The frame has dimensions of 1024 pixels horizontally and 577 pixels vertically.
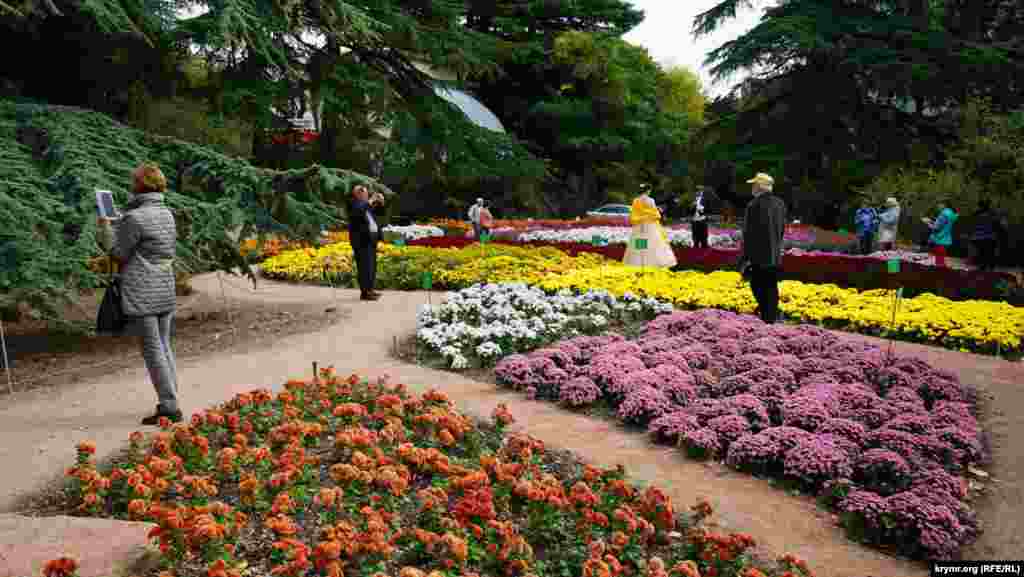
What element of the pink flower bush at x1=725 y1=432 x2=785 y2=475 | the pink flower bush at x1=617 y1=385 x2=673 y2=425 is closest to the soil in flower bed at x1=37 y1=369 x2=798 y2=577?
the pink flower bush at x1=725 y1=432 x2=785 y2=475

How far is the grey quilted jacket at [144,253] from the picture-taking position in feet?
17.4

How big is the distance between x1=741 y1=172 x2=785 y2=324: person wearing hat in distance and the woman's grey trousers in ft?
18.8

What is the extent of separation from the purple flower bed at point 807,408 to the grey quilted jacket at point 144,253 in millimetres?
2870

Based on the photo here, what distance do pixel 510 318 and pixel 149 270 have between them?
4353 millimetres

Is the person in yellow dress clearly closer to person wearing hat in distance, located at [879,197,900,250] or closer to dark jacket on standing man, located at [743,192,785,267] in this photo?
dark jacket on standing man, located at [743,192,785,267]

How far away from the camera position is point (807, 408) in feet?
17.9

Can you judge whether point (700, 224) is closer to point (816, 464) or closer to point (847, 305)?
point (847, 305)

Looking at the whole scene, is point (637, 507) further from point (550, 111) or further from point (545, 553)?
point (550, 111)

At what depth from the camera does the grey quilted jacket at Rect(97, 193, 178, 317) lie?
209 inches

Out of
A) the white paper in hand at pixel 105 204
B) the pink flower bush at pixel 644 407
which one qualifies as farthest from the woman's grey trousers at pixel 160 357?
the pink flower bush at pixel 644 407

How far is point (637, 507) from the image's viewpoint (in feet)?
13.1

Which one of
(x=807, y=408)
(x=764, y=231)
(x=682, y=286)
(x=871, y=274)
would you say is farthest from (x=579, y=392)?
(x=871, y=274)

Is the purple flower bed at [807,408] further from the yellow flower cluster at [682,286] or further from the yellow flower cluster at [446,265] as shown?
the yellow flower cluster at [446,265]

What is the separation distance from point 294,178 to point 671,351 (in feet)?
16.4
